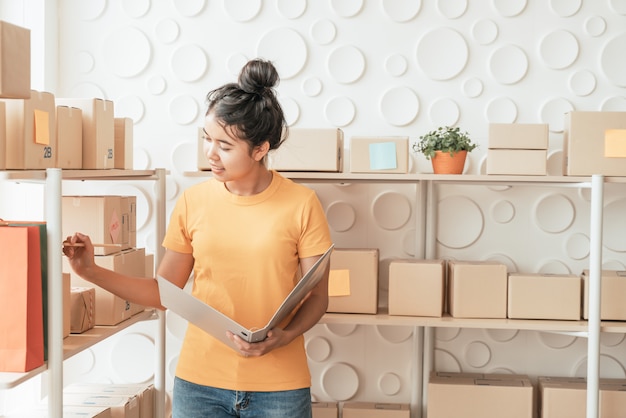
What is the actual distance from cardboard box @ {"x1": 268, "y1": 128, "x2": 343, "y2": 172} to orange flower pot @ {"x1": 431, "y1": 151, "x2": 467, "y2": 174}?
39cm

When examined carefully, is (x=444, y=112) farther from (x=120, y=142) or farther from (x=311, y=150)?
(x=120, y=142)

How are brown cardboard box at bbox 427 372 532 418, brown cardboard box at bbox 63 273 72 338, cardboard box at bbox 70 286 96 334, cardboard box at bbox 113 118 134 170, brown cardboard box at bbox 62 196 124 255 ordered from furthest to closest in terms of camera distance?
brown cardboard box at bbox 427 372 532 418 < cardboard box at bbox 113 118 134 170 < brown cardboard box at bbox 62 196 124 255 < cardboard box at bbox 70 286 96 334 < brown cardboard box at bbox 63 273 72 338

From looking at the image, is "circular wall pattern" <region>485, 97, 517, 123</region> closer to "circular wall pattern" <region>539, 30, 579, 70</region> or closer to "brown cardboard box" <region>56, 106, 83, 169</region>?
"circular wall pattern" <region>539, 30, 579, 70</region>

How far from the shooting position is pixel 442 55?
3174 mm

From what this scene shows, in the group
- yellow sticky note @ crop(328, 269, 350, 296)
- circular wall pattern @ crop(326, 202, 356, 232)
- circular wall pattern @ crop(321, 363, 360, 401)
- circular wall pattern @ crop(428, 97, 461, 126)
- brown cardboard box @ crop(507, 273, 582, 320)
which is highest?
circular wall pattern @ crop(428, 97, 461, 126)

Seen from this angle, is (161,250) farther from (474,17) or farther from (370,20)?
(474,17)

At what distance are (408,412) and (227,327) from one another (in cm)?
149

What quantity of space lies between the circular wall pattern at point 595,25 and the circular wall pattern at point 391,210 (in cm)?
99

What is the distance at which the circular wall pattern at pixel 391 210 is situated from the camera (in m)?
3.24

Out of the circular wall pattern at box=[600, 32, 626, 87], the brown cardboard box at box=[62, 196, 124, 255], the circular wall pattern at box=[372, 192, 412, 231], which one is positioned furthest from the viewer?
the circular wall pattern at box=[372, 192, 412, 231]

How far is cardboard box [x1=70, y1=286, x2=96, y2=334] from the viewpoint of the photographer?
238 cm

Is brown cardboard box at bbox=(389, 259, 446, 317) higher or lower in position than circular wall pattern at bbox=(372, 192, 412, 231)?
lower

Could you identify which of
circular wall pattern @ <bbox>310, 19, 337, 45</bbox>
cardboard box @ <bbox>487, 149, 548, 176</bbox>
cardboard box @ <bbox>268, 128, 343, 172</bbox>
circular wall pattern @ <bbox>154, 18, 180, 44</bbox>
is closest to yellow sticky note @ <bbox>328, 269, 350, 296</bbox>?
cardboard box @ <bbox>268, 128, 343, 172</bbox>

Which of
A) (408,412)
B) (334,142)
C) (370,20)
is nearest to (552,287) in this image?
(408,412)
